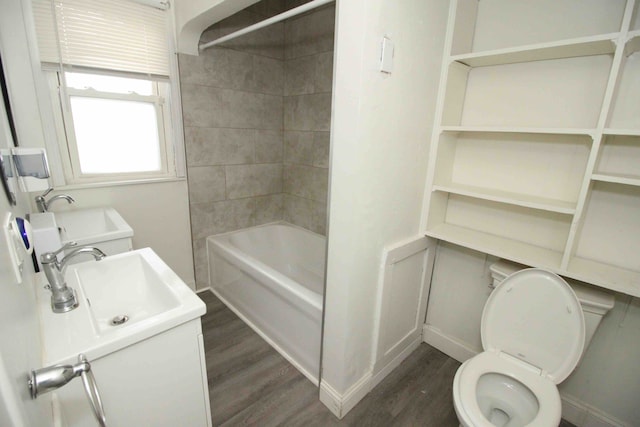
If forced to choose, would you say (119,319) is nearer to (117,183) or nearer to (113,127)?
Answer: (117,183)

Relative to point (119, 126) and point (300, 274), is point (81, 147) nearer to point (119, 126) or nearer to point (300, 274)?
point (119, 126)

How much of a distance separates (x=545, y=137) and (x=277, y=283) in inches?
67.4

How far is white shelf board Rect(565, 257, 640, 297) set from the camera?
1.25 m

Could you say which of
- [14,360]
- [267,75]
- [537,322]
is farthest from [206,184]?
[537,322]

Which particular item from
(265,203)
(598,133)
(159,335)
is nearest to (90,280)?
(159,335)

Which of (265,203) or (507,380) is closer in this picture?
(507,380)

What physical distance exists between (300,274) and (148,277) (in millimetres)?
1681

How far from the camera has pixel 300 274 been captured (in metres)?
2.93

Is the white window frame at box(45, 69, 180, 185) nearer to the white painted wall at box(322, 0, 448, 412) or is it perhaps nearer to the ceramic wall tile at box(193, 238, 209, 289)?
the ceramic wall tile at box(193, 238, 209, 289)

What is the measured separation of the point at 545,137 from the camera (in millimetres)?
→ 1534

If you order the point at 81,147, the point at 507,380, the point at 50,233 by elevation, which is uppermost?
the point at 81,147

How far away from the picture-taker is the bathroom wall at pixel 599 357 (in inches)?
55.8

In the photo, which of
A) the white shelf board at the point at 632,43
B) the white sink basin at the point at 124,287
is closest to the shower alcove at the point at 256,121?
the white sink basin at the point at 124,287

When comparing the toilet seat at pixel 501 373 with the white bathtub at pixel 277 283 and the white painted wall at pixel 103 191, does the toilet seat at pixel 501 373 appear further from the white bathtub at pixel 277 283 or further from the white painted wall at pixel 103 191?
the white painted wall at pixel 103 191
